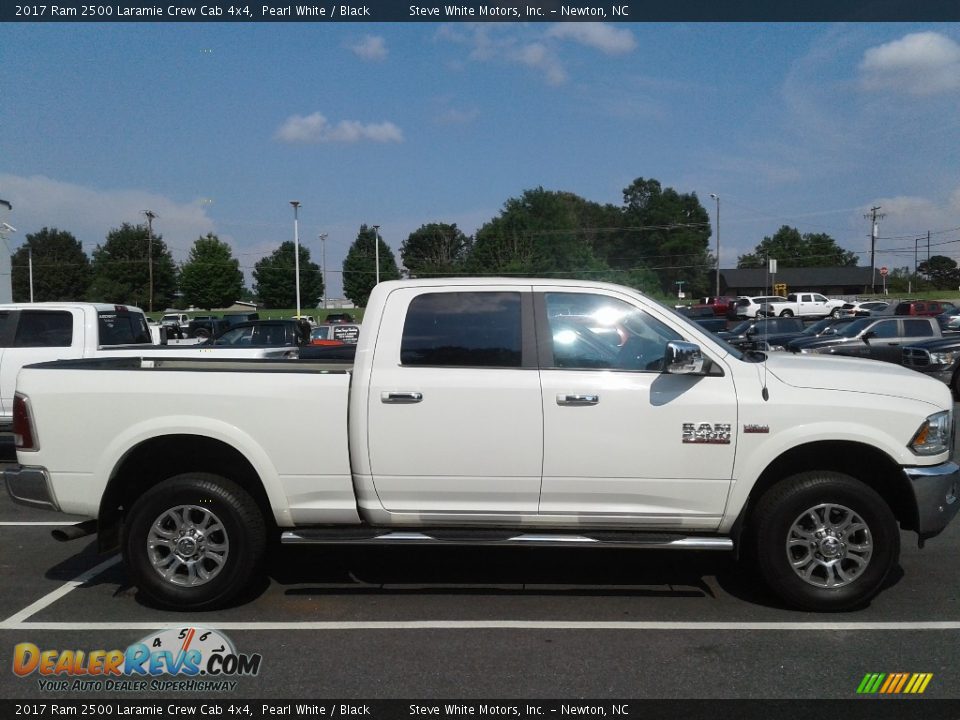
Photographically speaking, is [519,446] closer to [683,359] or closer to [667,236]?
[683,359]

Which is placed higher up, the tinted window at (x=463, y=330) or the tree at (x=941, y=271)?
the tree at (x=941, y=271)

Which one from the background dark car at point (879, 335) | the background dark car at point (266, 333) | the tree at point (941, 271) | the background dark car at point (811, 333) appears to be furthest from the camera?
the tree at point (941, 271)

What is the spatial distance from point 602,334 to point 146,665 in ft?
10.3

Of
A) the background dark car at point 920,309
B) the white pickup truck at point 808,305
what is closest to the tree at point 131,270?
the white pickup truck at point 808,305

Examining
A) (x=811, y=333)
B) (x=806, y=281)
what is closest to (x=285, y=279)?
(x=806, y=281)

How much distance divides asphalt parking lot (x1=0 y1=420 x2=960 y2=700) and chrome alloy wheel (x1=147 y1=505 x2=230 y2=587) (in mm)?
253

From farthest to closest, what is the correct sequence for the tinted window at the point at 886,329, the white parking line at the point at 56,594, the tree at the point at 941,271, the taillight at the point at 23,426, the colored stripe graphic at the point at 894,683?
the tree at the point at 941,271 → the tinted window at the point at 886,329 → the taillight at the point at 23,426 → the white parking line at the point at 56,594 → the colored stripe graphic at the point at 894,683

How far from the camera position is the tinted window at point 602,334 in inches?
200

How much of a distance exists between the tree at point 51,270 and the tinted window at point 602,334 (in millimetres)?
92314

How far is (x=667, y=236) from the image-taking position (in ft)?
223

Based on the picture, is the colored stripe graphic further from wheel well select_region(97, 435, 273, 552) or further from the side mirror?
wheel well select_region(97, 435, 273, 552)

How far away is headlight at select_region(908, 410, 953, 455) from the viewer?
4898 mm

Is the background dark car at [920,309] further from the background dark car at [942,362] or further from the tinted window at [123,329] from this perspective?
the tinted window at [123,329]

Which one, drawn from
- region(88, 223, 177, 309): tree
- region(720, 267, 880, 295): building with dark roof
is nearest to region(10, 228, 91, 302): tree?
region(88, 223, 177, 309): tree
